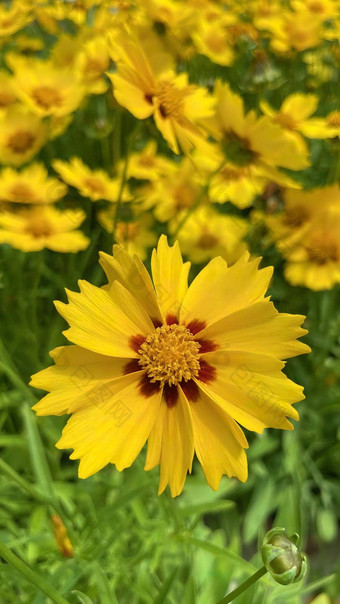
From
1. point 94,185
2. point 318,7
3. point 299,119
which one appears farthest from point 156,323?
point 318,7

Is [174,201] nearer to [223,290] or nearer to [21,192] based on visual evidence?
[21,192]

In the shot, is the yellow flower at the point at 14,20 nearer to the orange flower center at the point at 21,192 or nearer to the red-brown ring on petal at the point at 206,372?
the orange flower center at the point at 21,192

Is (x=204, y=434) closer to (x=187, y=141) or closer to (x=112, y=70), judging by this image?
(x=187, y=141)

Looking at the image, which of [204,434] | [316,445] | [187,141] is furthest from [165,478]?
[316,445]

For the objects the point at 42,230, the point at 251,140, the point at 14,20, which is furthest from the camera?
the point at 14,20

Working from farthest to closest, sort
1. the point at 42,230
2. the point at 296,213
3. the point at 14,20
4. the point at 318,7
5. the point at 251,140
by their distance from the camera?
the point at 318,7
the point at 14,20
the point at 296,213
the point at 42,230
the point at 251,140

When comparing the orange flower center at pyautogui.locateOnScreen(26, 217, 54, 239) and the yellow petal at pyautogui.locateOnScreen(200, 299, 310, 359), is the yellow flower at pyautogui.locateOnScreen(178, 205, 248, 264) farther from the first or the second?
the yellow petal at pyautogui.locateOnScreen(200, 299, 310, 359)
